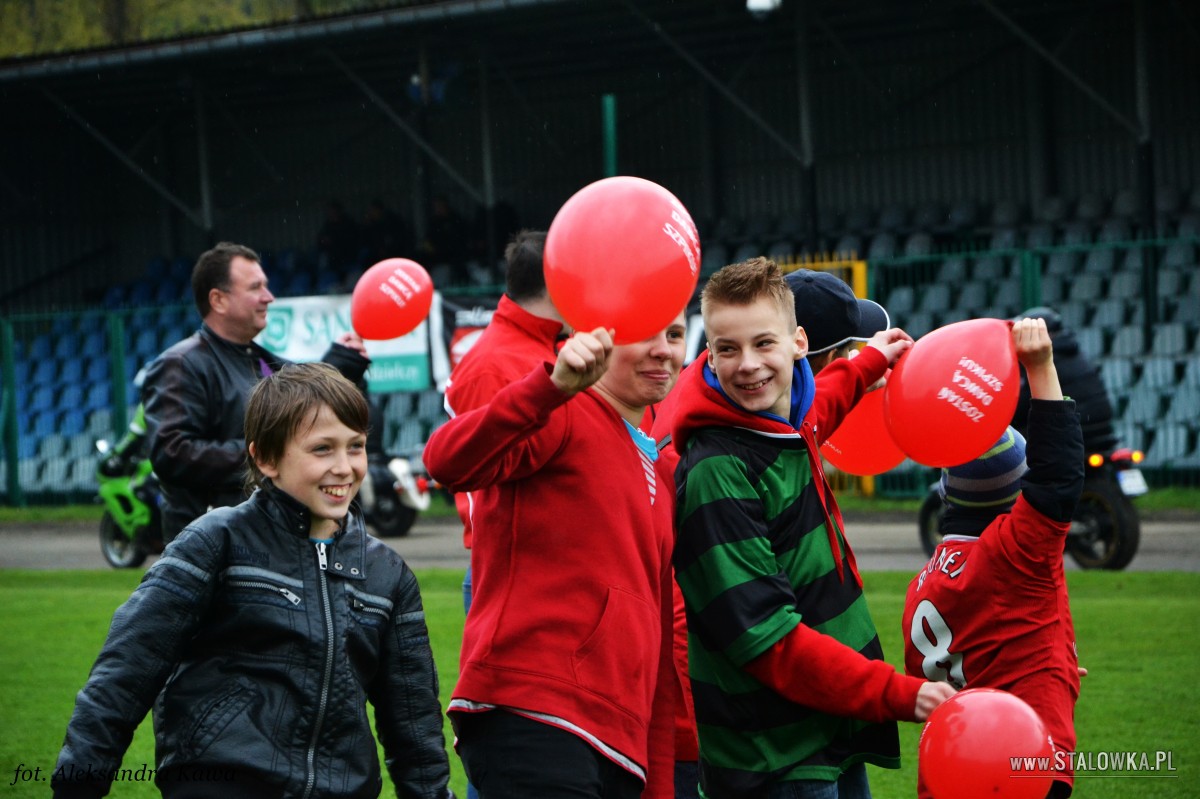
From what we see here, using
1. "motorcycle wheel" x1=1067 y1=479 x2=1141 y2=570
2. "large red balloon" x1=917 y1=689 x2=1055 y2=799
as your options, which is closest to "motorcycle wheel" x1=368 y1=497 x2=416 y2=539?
"motorcycle wheel" x1=1067 y1=479 x2=1141 y2=570

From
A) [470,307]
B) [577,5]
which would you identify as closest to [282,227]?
[577,5]

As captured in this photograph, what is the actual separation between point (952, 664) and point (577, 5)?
1699 centimetres

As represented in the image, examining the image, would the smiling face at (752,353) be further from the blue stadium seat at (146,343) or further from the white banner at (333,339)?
the blue stadium seat at (146,343)

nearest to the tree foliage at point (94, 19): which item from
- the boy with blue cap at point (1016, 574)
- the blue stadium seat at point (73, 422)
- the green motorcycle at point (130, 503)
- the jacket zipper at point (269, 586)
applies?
the blue stadium seat at point (73, 422)

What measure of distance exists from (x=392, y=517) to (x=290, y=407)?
1207 cm

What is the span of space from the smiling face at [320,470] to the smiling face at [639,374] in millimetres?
616

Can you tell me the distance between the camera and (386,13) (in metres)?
20.9

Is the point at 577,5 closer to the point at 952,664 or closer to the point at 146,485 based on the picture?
the point at 146,485

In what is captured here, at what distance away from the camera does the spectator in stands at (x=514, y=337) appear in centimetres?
453

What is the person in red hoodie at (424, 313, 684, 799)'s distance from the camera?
3195 mm

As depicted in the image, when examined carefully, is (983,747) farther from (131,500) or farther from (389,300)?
(131,500)

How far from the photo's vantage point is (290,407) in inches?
141

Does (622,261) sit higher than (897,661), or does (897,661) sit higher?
(622,261)

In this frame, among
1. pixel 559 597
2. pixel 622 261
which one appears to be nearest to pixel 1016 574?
pixel 559 597
